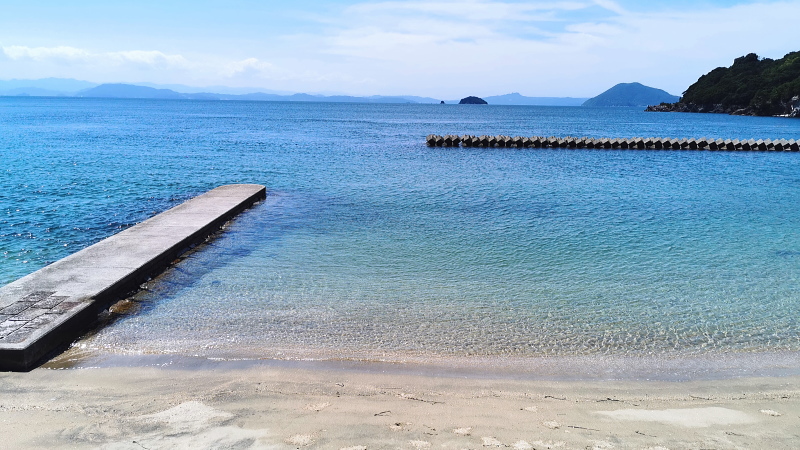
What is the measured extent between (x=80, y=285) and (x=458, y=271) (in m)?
6.57

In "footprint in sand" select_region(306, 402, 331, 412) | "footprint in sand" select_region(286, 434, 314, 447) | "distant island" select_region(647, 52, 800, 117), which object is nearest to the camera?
"footprint in sand" select_region(286, 434, 314, 447)

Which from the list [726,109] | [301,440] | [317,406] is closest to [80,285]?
[317,406]

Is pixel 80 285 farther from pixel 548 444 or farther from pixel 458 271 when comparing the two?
pixel 548 444

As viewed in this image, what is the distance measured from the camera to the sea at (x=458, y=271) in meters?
8.02

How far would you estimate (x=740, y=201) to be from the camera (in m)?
20.6

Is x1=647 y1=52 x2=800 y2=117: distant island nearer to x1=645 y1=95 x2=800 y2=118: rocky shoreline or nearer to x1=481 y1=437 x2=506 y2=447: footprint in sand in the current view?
x1=645 y1=95 x2=800 y2=118: rocky shoreline

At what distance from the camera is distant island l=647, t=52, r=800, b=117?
108 m

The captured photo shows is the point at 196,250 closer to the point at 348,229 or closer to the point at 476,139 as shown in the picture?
the point at 348,229

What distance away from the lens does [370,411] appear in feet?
20.2

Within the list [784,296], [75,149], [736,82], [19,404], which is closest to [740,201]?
[784,296]

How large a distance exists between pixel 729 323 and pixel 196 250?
10.4 meters

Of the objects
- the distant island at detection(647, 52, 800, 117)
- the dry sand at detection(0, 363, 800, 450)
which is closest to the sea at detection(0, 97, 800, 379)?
the dry sand at detection(0, 363, 800, 450)

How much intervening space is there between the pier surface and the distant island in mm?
118739

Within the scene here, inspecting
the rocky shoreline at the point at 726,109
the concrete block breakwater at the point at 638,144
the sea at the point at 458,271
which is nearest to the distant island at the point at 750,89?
the rocky shoreline at the point at 726,109
